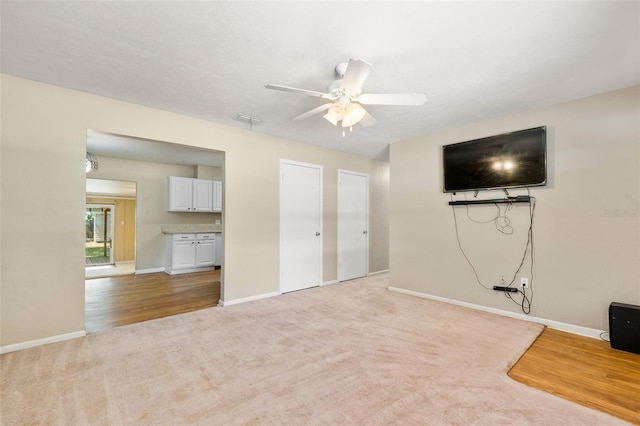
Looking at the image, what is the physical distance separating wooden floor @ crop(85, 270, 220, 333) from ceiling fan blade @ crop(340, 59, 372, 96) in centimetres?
327

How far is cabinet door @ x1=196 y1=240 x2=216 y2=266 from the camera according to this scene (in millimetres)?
6298

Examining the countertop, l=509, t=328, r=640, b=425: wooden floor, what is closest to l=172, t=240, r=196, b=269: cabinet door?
the countertop

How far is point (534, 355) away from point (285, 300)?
9.41 ft

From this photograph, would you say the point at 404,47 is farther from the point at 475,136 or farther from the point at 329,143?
the point at 329,143

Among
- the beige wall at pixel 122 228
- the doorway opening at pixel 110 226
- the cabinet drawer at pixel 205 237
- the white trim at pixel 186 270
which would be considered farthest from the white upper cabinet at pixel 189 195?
the doorway opening at pixel 110 226

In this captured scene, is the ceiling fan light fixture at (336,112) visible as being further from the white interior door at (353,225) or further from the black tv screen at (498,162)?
the white interior door at (353,225)

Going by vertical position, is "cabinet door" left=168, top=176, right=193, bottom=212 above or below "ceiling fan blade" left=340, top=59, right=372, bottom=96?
below

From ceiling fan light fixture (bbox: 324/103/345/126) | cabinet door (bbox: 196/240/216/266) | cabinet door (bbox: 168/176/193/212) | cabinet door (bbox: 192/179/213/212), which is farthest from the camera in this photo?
cabinet door (bbox: 192/179/213/212)

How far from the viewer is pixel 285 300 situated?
3.99 meters

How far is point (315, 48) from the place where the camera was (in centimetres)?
202

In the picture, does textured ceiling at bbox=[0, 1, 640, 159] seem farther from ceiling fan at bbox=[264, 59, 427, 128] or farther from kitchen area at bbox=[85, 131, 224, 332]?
kitchen area at bbox=[85, 131, 224, 332]

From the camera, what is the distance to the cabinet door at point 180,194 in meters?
6.16

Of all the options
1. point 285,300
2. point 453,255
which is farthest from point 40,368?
point 453,255

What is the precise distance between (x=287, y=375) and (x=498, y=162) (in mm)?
3376
